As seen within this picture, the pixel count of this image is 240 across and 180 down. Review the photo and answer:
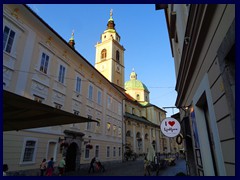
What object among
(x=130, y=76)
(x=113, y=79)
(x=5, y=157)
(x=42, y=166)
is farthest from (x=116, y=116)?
(x=130, y=76)

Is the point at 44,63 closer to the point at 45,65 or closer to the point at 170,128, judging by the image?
the point at 45,65

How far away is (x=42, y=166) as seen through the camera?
12969 millimetres

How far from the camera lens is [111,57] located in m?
42.0

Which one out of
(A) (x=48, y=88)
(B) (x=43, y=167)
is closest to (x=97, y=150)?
(B) (x=43, y=167)

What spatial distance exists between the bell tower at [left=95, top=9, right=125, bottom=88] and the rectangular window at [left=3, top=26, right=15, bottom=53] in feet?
92.0

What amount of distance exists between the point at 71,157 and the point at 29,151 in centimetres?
584

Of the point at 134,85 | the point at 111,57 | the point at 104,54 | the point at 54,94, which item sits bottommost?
the point at 54,94

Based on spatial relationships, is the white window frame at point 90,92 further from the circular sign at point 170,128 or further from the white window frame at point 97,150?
the circular sign at point 170,128

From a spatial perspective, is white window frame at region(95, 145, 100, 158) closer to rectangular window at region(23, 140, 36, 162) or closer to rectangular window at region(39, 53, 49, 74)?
rectangular window at region(23, 140, 36, 162)

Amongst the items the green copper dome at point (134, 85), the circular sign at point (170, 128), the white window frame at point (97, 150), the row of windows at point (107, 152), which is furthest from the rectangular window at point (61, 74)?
the green copper dome at point (134, 85)

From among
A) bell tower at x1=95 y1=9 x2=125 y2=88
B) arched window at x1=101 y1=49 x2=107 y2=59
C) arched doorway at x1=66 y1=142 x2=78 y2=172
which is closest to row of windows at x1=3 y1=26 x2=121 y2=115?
arched doorway at x1=66 y1=142 x2=78 y2=172

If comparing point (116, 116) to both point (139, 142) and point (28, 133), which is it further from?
point (28, 133)

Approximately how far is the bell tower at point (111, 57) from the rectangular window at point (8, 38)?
28.0 meters

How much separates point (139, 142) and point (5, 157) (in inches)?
1226
